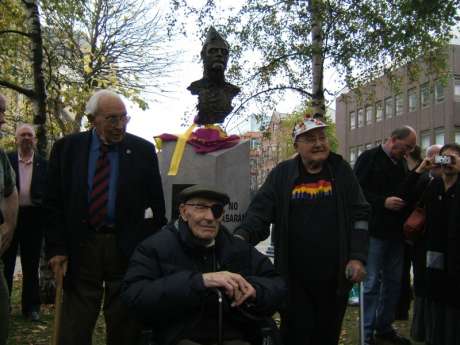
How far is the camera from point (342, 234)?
3.72m

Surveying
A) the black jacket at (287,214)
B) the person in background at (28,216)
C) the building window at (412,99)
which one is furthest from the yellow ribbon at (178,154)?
the building window at (412,99)

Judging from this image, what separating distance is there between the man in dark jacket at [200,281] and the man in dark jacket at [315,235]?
498mm

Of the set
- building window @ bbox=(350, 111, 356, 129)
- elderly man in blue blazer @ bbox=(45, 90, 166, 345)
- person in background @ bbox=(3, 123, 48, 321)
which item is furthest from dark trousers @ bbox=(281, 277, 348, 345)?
building window @ bbox=(350, 111, 356, 129)

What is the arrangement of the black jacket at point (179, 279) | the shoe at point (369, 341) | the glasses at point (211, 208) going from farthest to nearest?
the shoe at point (369, 341)
the glasses at point (211, 208)
the black jacket at point (179, 279)

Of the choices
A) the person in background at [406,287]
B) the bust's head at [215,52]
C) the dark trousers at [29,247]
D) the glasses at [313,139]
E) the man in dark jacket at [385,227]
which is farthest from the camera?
the person in background at [406,287]

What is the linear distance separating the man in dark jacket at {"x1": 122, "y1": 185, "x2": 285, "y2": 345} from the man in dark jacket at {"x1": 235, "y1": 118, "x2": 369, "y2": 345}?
50 cm

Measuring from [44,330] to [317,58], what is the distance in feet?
24.7

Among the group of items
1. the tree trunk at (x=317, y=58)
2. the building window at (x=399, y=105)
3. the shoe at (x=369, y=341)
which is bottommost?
the shoe at (x=369, y=341)

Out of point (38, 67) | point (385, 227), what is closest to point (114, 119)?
point (385, 227)

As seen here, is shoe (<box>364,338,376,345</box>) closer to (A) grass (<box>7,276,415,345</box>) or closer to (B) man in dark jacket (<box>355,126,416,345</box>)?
(B) man in dark jacket (<box>355,126,416,345</box>)

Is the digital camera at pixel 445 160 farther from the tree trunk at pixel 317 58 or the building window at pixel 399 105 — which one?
the building window at pixel 399 105

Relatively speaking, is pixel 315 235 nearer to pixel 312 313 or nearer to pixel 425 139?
pixel 312 313

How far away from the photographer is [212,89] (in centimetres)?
505

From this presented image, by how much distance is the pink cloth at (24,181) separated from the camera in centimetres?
604
